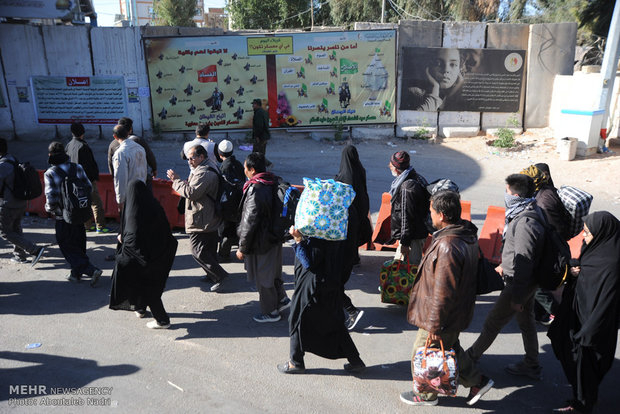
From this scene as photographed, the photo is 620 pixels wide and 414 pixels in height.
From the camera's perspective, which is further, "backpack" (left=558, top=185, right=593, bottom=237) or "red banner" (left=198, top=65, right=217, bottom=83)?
"red banner" (left=198, top=65, right=217, bottom=83)

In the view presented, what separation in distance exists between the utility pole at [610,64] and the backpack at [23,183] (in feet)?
41.2

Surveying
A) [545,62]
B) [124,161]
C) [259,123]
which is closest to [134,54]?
[259,123]

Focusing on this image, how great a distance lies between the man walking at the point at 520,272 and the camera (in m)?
3.57

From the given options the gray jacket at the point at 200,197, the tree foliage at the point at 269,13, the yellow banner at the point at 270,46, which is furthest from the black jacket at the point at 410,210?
the tree foliage at the point at 269,13

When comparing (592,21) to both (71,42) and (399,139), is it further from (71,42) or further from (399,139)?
(71,42)

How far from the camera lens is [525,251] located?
3.57 metres

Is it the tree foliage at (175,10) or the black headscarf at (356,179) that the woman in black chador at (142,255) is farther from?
the tree foliage at (175,10)

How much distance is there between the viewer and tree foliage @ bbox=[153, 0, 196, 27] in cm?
3594

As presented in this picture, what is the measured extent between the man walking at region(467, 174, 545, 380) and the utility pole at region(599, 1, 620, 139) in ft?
33.2

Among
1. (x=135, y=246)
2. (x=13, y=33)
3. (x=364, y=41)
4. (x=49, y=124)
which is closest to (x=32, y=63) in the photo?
(x=13, y=33)

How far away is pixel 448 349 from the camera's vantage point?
342 cm

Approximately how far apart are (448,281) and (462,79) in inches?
485

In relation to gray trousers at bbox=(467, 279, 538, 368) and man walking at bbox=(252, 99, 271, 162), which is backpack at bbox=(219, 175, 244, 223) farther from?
man walking at bbox=(252, 99, 271, 162)

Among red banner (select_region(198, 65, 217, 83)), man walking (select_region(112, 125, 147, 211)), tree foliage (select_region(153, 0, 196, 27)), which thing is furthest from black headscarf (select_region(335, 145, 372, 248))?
tree foliage (select_region(153, 0, 196, 27))
